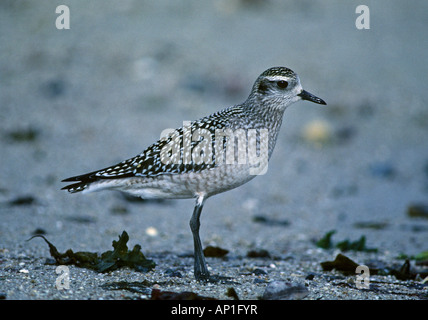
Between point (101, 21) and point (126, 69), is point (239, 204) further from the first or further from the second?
point (101, 21)

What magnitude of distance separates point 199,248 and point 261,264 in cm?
89

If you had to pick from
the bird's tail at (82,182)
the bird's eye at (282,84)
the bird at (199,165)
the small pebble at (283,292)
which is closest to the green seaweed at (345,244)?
the bird at (199,165)

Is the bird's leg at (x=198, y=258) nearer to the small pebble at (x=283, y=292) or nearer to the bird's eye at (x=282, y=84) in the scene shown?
the small pebble at (x=283, y=292)

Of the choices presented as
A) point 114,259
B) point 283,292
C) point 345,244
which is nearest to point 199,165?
point 114,259

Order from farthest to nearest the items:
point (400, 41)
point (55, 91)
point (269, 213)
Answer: point (400, 41)
point (55, 91)
point (269, 213)

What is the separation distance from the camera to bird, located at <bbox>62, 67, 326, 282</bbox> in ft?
17.8

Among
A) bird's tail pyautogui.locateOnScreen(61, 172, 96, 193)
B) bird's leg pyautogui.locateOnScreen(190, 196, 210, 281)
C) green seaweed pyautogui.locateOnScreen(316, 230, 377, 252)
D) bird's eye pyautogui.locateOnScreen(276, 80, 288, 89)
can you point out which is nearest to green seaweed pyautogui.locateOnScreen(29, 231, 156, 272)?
bird's leg pyautogui.locateOnScreen(190, 196, 210, 281)

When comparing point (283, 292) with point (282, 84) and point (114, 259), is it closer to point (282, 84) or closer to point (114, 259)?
point (114, 259)

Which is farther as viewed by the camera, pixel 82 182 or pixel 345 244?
pixel 345 244

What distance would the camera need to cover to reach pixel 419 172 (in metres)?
9.58

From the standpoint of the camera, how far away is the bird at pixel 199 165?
5418mm

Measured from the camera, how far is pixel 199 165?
545cm

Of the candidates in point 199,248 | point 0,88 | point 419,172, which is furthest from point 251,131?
point 0,88

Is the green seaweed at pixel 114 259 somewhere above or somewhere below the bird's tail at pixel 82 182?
below
